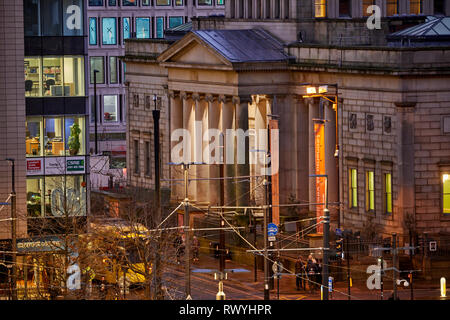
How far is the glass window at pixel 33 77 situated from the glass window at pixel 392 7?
35038mm

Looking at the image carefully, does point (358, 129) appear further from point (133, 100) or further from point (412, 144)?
point (133, 100)

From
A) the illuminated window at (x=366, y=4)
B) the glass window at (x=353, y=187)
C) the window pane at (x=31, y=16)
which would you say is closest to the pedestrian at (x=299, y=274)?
the glass window at (x=353, y=187)

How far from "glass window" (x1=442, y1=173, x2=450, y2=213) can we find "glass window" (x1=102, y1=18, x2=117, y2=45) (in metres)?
87.3

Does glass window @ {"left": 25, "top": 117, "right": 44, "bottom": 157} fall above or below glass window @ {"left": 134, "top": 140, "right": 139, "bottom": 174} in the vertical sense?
above

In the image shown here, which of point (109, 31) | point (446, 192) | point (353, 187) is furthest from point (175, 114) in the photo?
point (109, 31)

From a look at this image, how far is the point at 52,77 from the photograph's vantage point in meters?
73.8

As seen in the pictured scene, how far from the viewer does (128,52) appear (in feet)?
383

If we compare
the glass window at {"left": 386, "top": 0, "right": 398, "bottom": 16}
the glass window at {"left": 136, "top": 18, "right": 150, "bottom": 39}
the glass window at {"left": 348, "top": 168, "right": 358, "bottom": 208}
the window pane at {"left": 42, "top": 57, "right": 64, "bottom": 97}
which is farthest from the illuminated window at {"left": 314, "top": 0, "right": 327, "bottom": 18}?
the glass window at {"left": 136, "top": 18, "right": 150, "bottom": 39}

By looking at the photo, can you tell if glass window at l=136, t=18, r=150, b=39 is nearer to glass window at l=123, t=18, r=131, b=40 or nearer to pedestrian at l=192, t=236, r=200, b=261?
glass window at l=123, t=18, r=131, b=40

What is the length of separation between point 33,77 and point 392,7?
3551cm

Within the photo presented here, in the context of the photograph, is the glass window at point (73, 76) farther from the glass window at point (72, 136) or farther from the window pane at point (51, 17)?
the window pane at point (51, 17)

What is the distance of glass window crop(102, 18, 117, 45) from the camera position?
160750 millimetres
